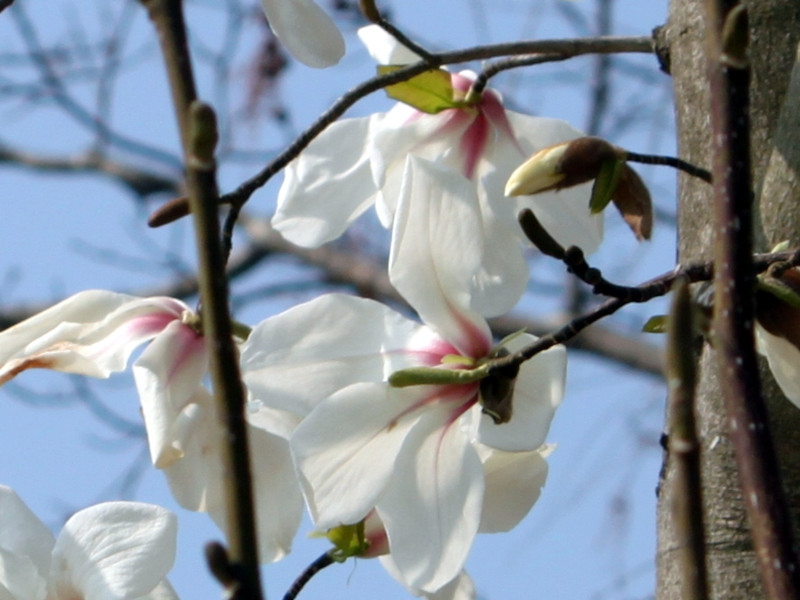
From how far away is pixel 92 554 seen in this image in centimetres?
68

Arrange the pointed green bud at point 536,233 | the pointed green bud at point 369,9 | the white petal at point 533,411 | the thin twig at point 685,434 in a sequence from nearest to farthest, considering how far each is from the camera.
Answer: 1. the thin twig at point 685,434
2. the pointed green bud at point 536,233
3. the white petal at point 533,411
4. the pointed green bud at point 369,9

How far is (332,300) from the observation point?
0.68m

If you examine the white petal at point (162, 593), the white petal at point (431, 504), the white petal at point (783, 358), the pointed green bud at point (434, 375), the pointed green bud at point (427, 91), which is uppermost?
the pointed green bud at point (427, 91)

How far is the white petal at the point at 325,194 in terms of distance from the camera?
32.6 inches

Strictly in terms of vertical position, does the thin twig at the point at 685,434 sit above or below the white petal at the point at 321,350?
below

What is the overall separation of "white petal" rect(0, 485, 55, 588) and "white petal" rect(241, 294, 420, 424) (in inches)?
5.8

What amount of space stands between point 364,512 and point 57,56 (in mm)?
3425

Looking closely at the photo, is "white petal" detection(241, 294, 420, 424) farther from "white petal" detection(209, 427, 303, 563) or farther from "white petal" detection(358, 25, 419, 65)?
"white petal" detection(358, 25, 419, 65)

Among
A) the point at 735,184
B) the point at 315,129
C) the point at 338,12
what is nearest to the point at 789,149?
the point at 315,129

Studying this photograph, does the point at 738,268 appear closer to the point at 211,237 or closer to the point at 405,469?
the point at 211,237

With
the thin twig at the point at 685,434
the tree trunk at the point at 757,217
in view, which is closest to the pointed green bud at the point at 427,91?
the tree trunk at the point at 757,217

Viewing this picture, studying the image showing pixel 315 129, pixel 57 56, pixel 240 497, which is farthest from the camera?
pixel 57 56

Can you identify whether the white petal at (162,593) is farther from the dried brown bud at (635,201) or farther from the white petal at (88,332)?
the dried brown bud at (635,201)

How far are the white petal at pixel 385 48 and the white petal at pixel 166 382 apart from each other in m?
0.24
